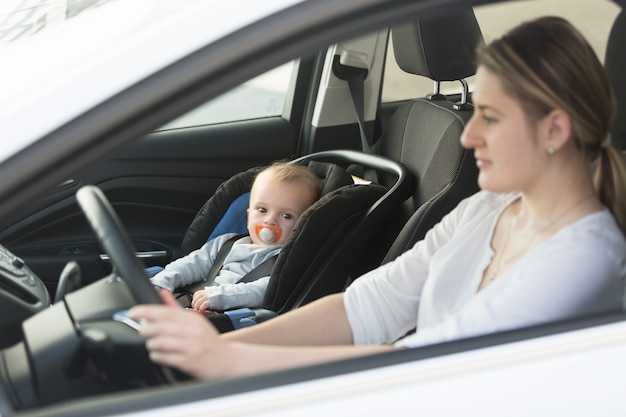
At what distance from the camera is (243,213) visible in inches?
120

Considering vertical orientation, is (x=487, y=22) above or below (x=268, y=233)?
above

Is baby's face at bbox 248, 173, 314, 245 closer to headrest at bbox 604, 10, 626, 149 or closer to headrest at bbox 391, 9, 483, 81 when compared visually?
headrest at bbox 391, 9, 483, 81

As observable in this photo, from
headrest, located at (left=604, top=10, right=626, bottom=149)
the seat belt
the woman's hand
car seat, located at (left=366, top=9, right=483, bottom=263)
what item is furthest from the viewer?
the seat belt

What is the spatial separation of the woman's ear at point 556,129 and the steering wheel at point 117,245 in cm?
73

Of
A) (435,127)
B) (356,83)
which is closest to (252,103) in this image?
(356,83)

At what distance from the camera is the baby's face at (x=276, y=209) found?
9.37 ft

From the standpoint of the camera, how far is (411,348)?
142 cm

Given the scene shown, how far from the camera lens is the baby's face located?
2.86 meters

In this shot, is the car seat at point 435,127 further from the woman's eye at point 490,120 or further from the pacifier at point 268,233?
the woman's eye at point 490,120

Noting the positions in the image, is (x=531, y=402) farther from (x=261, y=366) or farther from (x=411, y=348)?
(x=261, y=366)

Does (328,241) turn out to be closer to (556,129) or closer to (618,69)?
(618,69)

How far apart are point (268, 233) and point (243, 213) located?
244mm

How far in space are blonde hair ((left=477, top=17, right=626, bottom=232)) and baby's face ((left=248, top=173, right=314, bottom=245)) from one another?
1178mm

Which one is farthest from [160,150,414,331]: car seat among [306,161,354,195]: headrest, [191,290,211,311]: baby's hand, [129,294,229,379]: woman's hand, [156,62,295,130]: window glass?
[129,294,229,379]: woman's hand
